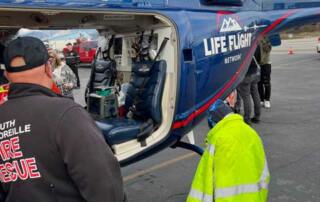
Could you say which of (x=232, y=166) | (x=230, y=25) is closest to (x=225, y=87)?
(x=230, y=25)

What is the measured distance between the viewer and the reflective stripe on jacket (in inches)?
105

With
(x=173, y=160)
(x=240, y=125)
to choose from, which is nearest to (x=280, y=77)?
(x=173, y=160)

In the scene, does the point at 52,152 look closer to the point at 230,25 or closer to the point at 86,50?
the point at 230,25

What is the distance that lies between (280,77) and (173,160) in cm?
885

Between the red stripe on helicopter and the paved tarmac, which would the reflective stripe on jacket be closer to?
the red stripe on helicopter

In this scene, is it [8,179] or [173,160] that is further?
[173,160]

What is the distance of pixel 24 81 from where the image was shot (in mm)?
1704

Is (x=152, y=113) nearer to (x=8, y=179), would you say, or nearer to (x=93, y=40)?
(x=8, y=179)

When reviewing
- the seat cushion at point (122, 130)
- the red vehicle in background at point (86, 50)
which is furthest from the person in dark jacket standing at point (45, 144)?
the red vehicle in background at point (86, 50)

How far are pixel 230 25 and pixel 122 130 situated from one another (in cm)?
170

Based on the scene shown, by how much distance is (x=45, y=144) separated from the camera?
5.34 feet

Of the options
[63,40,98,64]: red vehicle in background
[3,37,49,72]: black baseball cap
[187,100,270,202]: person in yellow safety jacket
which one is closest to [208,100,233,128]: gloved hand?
[187,100,270,202]: person in yellow safety jacket

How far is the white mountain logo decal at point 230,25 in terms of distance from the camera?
14.8ft

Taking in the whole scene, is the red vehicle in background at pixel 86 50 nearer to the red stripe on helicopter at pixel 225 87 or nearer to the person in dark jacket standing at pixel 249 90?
the person in dark jacket standing at pixel 249 90
